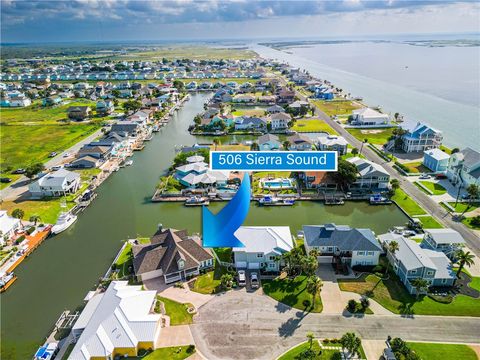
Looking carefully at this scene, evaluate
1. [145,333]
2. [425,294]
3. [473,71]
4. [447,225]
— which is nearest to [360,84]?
[473,71]

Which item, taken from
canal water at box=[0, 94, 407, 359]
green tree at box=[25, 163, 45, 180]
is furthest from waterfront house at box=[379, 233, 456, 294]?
green tree at box=[25, 163, 45, 180]

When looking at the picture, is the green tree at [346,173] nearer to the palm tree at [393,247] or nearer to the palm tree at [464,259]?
the palm tree at [393,247]

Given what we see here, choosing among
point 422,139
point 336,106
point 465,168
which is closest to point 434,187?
point 465,168

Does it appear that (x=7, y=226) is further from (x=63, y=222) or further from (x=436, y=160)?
(x=436, y=160)

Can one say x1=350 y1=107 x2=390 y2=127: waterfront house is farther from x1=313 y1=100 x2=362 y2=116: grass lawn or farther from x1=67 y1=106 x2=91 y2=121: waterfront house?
x1=67 y1=106 x2=91 y2=121: waterfront house

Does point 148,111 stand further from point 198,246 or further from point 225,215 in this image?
point 225,215
